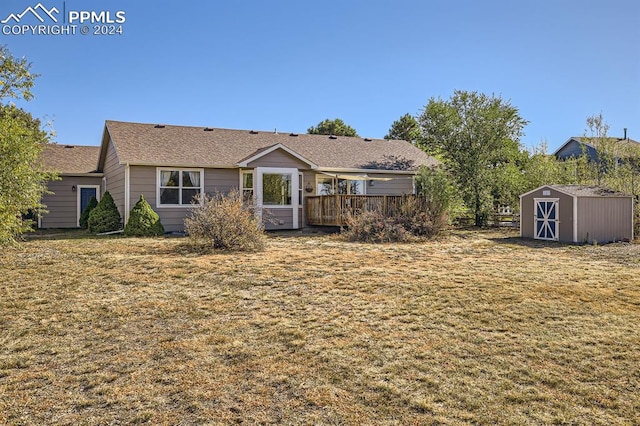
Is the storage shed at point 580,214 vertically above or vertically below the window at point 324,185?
below

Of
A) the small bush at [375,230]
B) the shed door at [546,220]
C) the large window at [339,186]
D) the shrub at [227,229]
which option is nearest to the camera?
the shrub at [227,229]

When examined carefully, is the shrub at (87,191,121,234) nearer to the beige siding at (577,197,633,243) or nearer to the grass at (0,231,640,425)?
the grass at (0,231,640,425)

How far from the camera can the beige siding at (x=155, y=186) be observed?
15.4 meters

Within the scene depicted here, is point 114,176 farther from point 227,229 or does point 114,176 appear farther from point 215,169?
point 227,229

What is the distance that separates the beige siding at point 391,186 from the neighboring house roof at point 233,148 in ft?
1.63

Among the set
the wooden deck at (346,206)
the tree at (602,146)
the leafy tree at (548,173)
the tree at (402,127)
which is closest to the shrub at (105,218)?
the wooden deck at (346,206)

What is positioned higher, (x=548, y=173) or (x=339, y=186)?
(x=548, y=173)

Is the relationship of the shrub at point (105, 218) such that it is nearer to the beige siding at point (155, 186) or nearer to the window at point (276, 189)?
the beige siding at point (155, 186)

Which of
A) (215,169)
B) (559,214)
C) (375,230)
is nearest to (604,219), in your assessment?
(559,214)

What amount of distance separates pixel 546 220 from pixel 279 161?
952 cm

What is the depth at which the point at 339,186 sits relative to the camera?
19359 millimetres

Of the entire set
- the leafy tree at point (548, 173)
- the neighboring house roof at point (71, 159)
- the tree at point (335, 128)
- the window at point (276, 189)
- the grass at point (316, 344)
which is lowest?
the grass at point (316, 344)

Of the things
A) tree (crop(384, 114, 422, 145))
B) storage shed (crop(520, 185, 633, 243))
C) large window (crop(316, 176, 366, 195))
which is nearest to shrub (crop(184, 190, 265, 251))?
large window (crop(316, 176, 366, 195))

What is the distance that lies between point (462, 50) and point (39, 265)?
1389 centimetres
